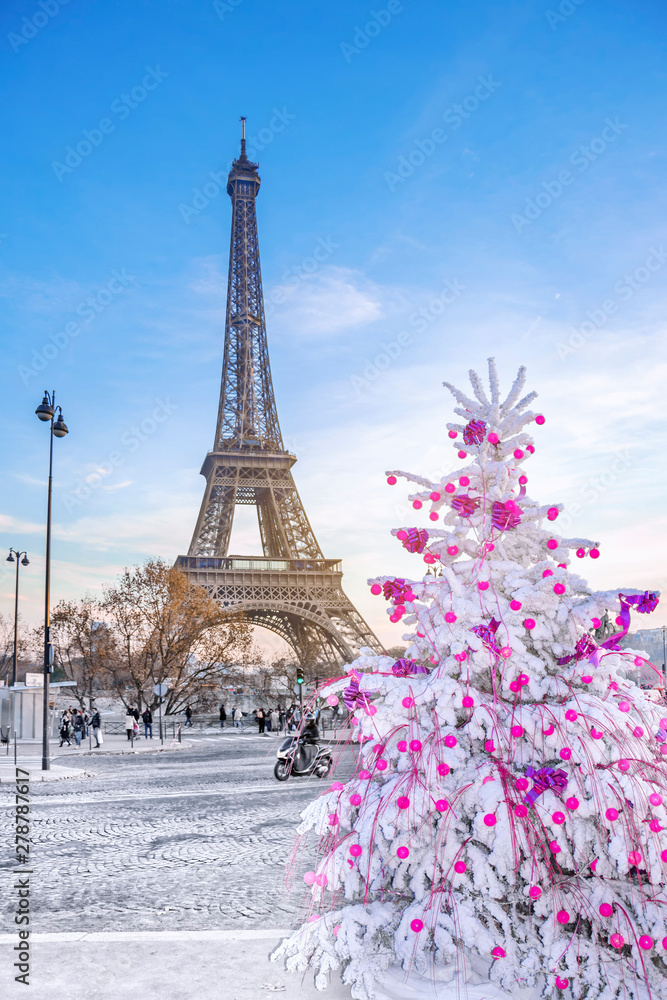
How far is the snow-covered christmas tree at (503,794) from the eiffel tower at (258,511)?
35.2 metres

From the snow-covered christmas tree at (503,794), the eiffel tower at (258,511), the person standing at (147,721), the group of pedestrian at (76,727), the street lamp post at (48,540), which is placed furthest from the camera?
the eiffel tower at (258,511)

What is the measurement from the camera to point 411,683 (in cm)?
385

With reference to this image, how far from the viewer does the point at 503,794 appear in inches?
138

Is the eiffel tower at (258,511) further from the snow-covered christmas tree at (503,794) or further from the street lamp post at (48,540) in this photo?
the snow-covered christmas tree at (503,794)

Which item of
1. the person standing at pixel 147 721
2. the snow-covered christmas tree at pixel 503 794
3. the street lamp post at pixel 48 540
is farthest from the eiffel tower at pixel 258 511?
the snow-covered christmas tree at pixel 503 794

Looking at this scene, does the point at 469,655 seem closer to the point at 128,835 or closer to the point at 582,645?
the point at 582,645

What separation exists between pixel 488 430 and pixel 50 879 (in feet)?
17.3

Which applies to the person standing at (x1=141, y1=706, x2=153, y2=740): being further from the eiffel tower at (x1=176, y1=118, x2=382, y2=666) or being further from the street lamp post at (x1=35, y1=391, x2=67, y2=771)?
the street lamp post at (x1=35, y1=391, x2=67, y2=771)

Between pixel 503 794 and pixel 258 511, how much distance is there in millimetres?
49800

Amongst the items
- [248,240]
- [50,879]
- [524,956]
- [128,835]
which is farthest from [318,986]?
[248,240]

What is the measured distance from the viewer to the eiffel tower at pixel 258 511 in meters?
44.2

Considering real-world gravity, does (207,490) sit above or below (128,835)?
above

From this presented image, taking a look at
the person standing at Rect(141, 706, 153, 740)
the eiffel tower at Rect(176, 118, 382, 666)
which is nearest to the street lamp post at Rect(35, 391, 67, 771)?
the person standing at Rect(141, 706, 153, 740)

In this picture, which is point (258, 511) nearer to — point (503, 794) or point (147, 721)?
point (147, 721)
